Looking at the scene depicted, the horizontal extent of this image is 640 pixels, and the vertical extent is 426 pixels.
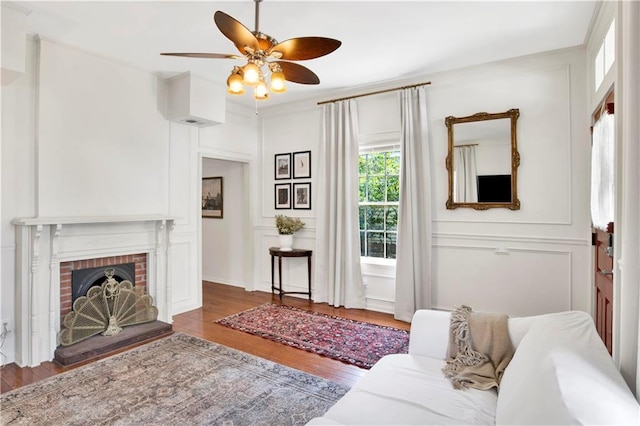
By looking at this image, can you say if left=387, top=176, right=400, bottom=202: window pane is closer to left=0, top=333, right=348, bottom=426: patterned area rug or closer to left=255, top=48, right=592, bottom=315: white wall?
left=255, top=48, right=592, bottom=315: white wall

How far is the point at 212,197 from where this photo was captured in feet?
20.4

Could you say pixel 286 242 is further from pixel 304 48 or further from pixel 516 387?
pixel 516 387

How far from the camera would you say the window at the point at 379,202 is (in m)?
4.53

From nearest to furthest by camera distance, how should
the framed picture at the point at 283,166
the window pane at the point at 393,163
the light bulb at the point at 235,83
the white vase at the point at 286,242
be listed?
1. the light bulb at the point at 235,83
2. the window pane at the point at 393,163
3. the white vase at the point at 286,242
4. the framed picture at the point at 283,166

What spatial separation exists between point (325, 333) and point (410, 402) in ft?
6.91

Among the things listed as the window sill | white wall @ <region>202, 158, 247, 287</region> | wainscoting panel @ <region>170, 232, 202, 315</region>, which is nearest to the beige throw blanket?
A: the window sill

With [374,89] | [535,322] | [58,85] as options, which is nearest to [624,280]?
[535,322]

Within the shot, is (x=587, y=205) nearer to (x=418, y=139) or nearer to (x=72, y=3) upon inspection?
(x=418, y=139)

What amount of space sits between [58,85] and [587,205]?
5116 millimetres

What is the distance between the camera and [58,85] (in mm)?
3262

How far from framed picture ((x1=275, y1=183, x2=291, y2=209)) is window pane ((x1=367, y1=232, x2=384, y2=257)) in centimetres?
134

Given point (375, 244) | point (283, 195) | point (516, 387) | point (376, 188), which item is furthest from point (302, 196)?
point (516, 387)

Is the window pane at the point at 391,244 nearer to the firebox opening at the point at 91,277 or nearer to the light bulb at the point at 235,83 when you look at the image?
the light bulb at the point at 235,83

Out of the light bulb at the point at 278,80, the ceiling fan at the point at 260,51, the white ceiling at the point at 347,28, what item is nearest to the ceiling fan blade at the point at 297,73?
the ceiling fan at the point at 260,51
